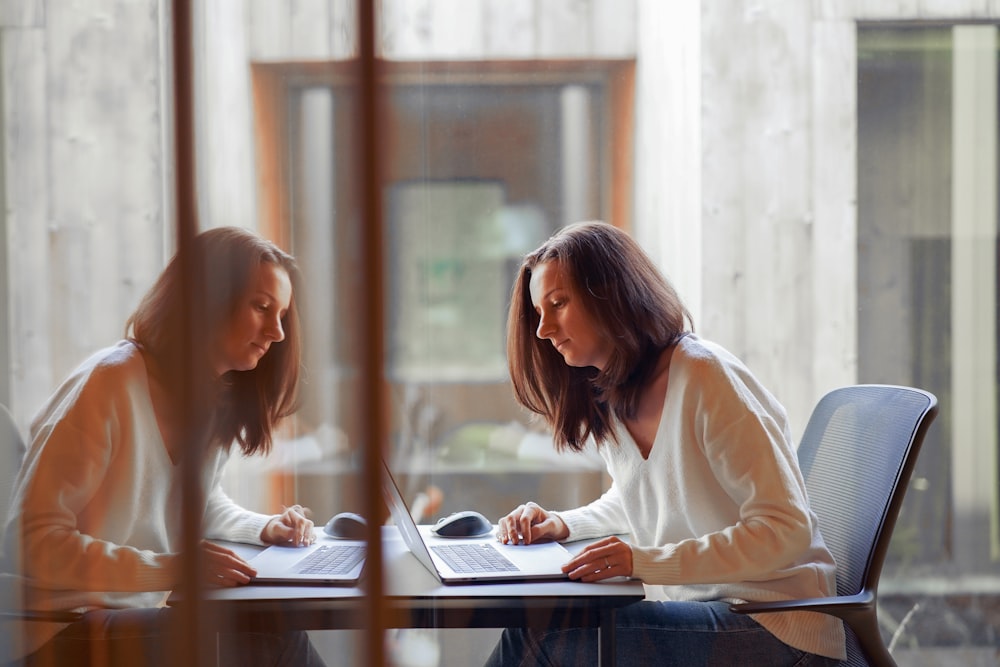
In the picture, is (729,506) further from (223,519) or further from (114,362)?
(114,362)

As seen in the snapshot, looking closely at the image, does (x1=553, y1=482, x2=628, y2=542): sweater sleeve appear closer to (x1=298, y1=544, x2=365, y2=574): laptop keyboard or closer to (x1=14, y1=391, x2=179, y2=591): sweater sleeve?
(x1=298, y1=544, x2=365, y2=574): laptop keyboard

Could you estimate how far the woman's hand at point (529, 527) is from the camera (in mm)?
1309

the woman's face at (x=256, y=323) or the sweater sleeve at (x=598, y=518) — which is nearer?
the woman's face at (x=256, y=323)

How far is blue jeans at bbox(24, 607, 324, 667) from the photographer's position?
3.72ft

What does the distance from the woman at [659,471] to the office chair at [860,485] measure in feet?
0.14

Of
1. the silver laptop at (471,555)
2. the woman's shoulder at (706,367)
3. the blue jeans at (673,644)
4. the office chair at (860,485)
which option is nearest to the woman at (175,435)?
the silver laptop at (471,555)

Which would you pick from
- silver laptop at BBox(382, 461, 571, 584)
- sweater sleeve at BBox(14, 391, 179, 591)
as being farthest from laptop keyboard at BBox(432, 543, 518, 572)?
sweater sleeve at BBox(14, 391, 179, 591)

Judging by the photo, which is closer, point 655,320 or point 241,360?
point 241,360

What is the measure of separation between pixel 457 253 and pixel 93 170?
0.50 m

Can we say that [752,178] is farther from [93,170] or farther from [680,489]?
[93,170]

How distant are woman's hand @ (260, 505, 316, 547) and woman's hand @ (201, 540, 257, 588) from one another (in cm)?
4

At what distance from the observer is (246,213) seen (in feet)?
3.68

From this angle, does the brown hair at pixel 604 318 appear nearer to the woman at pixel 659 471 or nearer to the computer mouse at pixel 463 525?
the woman at pixel 659 471

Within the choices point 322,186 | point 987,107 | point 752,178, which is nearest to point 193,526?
point 322,186
